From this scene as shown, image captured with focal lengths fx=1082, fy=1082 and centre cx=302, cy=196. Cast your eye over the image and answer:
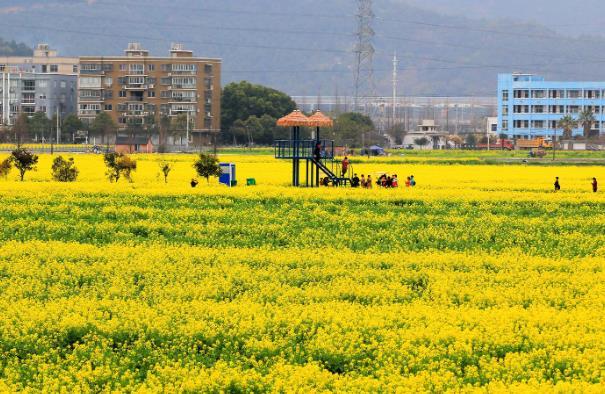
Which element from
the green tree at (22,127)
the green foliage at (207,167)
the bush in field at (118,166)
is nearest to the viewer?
the green foliage at (207,167)

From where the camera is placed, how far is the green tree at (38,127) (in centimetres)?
13100

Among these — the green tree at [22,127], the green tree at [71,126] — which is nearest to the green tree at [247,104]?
the green tree at [71,126]

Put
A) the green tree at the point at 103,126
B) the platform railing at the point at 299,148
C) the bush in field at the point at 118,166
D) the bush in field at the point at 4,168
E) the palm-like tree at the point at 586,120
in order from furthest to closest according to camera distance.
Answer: the palm-like tree at the point at 586,120 → the green tree at the point at 103,126 → the bush in field at the point at 118,166 → the bush in field at the point at 4,168 → the platform railing at the point at 299,148

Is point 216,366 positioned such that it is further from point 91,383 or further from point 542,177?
point 542,177

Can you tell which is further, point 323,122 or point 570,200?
point 323,122

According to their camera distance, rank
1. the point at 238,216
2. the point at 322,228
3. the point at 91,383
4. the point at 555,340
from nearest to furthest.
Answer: the point at 91,383 → the point at 555,340 → the point at 322,228 → the point at 238,216

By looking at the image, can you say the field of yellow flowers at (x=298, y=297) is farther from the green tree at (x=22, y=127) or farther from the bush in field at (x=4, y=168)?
the green tree at (x=22, y=127)

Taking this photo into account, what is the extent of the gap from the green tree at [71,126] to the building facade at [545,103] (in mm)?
62471

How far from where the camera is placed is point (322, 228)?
31484 mm

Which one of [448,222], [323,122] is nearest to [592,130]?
[323,122]

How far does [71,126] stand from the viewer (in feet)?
441

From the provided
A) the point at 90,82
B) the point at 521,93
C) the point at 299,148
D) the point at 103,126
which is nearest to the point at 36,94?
the point at 90,82

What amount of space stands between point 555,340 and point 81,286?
383 inches

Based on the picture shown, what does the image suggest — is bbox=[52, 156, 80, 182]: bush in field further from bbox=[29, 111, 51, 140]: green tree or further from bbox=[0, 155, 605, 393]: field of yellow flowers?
bbox=[29, 111, 51, 140]: green tree
